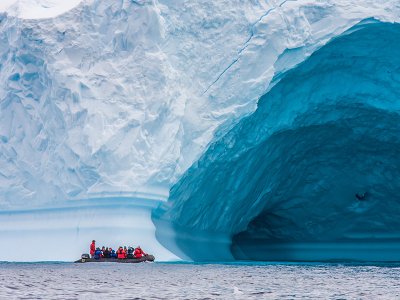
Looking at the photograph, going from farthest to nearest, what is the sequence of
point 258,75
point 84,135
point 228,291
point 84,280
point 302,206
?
1. point 302,206
2. point 258,75
3. point 84,135
4. point 84,280
5. point 228,291

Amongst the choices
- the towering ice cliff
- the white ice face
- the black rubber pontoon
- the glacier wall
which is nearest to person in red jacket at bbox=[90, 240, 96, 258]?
the black rubber pontoon

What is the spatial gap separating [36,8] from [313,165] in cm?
812

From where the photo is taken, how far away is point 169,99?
15.0 metres

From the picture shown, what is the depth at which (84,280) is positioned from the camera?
35.3 ft

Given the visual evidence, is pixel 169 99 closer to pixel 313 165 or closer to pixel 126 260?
pixel 126 260

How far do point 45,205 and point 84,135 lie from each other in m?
1.90

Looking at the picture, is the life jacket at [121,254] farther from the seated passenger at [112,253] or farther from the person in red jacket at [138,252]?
the person in red jacket at [138,252]

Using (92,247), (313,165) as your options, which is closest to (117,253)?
(92,247)

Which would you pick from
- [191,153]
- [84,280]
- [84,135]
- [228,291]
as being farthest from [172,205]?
[228,291]

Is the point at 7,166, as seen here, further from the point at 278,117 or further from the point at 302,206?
the point at 302,206

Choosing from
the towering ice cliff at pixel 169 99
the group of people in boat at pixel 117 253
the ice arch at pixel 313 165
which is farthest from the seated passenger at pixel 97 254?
the ice arch at pixel 313 165

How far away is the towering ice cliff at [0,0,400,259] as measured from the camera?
47.8 feet

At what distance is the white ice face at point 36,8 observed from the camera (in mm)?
15703

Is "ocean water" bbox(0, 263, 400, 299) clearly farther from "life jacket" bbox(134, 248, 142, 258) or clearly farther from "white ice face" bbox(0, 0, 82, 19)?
"white ice face" bbox(0, 0, 82, 19)
